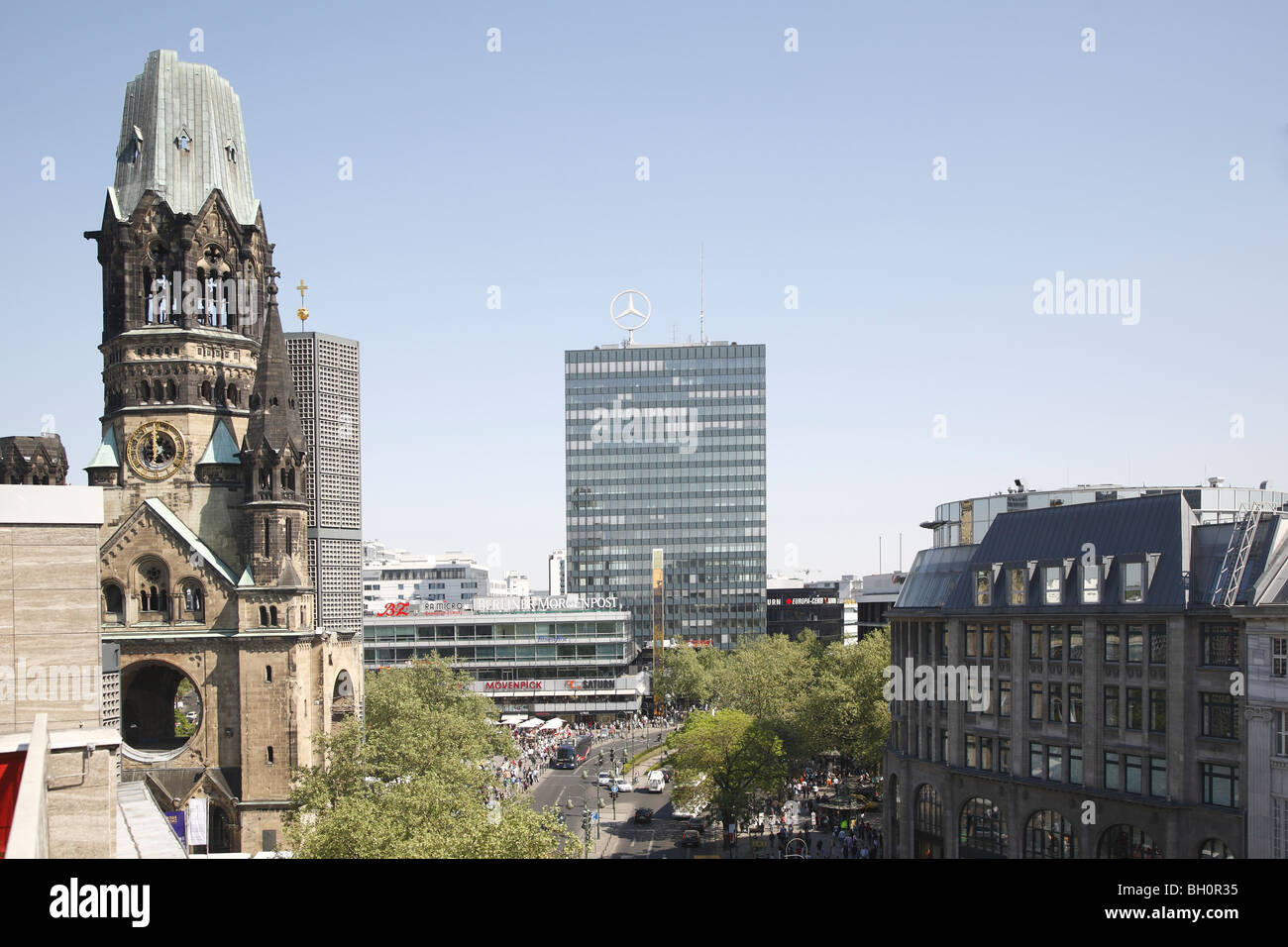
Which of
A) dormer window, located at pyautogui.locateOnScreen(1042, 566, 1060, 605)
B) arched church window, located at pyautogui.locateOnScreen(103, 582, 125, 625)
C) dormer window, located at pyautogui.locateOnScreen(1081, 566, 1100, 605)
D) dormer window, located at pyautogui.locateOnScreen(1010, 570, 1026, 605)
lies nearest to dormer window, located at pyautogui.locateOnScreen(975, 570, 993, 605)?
dormer window, located at pyautogui.locateOnScreen(1010, 570, 1026, 605)

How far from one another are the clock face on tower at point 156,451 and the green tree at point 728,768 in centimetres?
3743

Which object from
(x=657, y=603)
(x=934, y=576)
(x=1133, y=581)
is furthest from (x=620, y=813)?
(x=657, y=603)

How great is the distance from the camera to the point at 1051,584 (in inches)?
2169

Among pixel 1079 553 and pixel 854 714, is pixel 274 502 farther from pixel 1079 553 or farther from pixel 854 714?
pixel 1079 553

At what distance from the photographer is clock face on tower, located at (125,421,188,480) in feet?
243

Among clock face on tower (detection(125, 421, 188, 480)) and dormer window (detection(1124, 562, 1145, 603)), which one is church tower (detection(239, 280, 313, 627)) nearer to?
clock face on tower (detection(125, 421, 188, 480))

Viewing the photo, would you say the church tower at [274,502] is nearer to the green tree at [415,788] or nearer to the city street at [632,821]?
the green tree at [415,788]

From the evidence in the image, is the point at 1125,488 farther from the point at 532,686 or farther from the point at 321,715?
the point at 532,686

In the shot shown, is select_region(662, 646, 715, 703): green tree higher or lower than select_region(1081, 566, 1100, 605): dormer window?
lower

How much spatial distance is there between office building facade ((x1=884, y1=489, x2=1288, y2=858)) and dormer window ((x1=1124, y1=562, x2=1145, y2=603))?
81mm

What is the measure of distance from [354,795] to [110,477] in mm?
31397

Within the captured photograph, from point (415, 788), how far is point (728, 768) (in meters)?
27.7

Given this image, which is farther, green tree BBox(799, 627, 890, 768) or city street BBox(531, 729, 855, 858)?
green tree BBox(799, 627, 890, 768)
